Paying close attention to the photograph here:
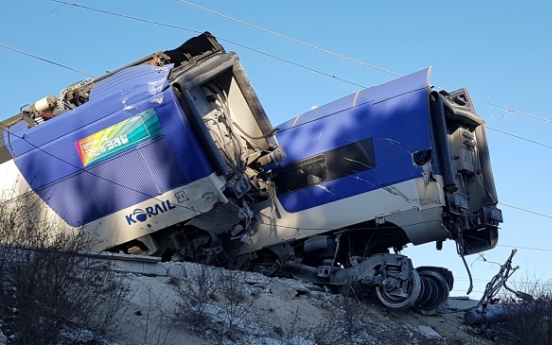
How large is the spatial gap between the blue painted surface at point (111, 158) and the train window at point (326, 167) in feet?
Result: 6.05

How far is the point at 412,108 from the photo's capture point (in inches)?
496

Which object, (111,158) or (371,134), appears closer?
(111,158)

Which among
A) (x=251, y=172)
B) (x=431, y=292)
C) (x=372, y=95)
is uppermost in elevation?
(x=372, y=95)

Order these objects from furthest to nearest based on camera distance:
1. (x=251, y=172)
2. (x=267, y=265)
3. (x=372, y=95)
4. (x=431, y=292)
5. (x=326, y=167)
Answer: (x=267, y=265) → (x=251, y=172) → (x=326, y=167) → (x=372, y=95) → (x=431, y=292)

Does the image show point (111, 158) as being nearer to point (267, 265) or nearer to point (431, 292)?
point (267, 265)

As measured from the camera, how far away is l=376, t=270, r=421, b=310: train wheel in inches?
479

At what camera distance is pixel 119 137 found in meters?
12.6

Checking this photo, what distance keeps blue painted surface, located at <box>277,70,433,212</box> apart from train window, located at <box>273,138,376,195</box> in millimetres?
87

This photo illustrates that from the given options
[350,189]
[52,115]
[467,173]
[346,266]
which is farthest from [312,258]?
[52,115]

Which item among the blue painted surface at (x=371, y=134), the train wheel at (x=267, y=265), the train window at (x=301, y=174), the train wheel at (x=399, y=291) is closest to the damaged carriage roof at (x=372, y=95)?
the blue painted surface at (x=371, y=134)

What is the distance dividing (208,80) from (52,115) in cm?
305

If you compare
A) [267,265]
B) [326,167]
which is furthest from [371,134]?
[267,265]

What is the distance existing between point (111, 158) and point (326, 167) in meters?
3.73

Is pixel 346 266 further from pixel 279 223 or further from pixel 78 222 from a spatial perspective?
pixel 78 222
